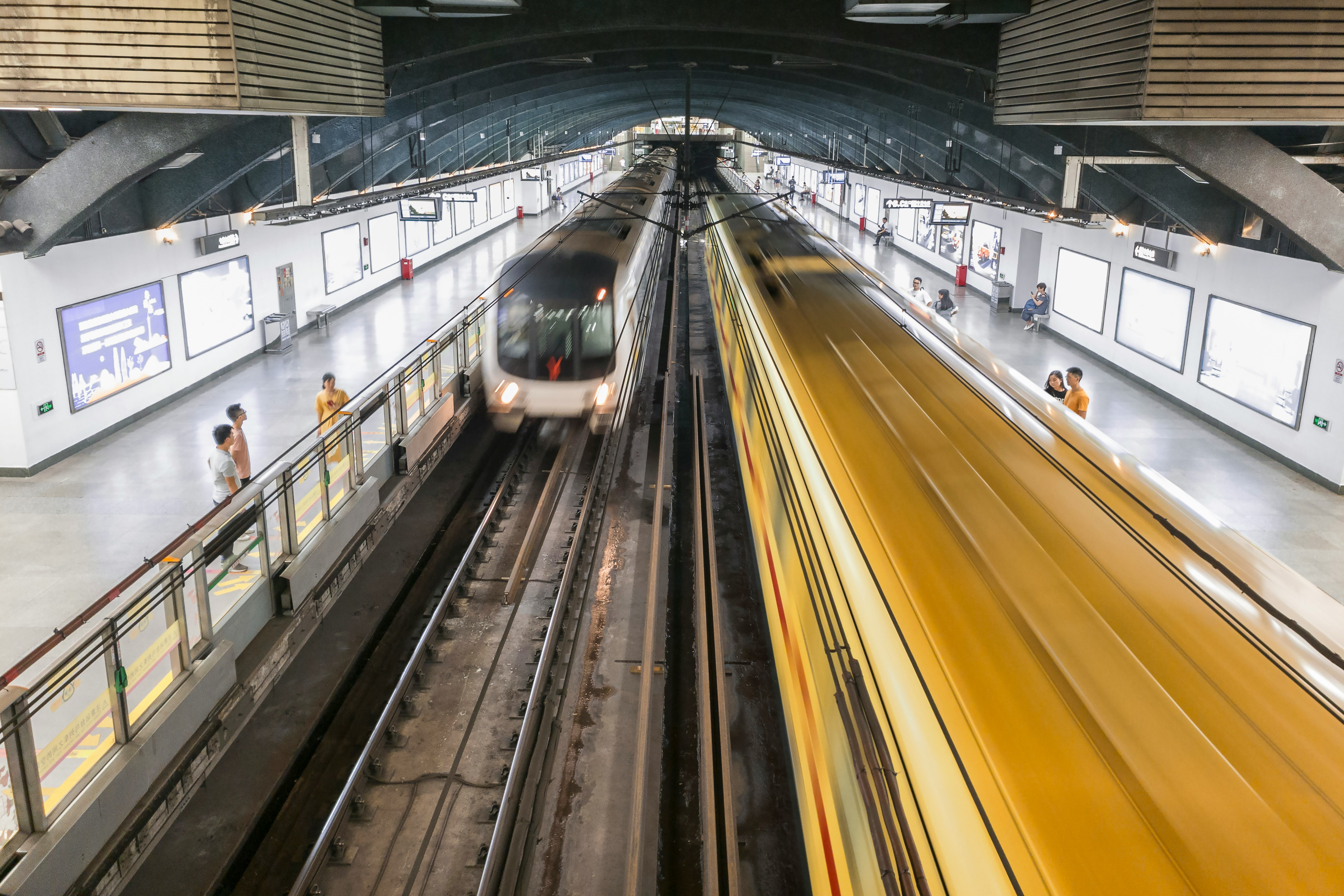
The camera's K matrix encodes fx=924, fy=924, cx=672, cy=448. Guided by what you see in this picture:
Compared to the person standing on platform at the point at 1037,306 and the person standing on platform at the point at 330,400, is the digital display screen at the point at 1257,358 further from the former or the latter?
the person standing on platform at the point at 330,400

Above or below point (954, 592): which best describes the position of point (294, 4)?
above

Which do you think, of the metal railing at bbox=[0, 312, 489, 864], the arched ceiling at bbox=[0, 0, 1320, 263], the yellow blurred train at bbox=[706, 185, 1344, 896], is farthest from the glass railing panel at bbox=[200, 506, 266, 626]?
→ the arched ceiling at bbox=[0, 0, 1320, 263]

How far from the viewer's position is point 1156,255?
1519 cm

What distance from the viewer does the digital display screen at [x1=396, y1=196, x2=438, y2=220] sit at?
19922mm

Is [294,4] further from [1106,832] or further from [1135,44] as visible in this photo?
[1106,832]

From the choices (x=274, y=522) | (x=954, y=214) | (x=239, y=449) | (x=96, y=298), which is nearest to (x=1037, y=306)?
(x=954, y=214)

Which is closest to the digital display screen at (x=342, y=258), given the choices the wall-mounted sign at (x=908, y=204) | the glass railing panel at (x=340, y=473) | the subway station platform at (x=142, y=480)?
the subway station platform at (x=142, y=480)

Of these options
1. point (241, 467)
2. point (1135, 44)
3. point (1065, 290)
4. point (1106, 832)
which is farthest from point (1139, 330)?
point (1106, 832)

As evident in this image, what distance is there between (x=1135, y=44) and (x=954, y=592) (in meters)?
6.87

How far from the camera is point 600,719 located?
7.11 metres

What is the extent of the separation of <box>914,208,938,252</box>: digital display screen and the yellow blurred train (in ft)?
81.1

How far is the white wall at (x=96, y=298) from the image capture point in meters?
11.0

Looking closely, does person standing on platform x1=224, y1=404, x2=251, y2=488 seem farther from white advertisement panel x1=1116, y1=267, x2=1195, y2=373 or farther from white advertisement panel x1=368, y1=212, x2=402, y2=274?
white advertisement panel x1=368, y1=212, x2=402, y2=274

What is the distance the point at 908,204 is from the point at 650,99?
22.4 feet
